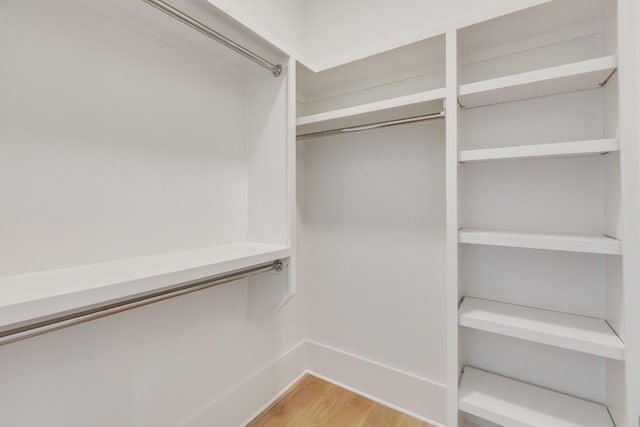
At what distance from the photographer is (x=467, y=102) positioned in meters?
1.34

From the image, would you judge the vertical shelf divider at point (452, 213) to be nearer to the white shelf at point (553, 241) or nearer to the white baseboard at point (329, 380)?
the white shelf at point (553, 241)

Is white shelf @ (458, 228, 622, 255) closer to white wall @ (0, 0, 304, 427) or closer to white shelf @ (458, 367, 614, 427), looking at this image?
white shelf @ (458, 367, 614, 427)

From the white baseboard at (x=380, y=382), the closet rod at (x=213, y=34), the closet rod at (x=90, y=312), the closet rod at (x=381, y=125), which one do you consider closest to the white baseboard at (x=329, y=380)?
the white baseboard at (x=380, y=382)

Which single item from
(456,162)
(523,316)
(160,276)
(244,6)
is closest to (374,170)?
(456,162)

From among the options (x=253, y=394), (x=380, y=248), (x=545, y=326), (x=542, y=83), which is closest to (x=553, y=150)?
(x=542, y=83)

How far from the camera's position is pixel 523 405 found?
118 centimetres

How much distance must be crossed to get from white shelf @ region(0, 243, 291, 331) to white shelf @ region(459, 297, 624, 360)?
3.12ft

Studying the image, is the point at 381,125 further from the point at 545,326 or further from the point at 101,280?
the point at 101,280

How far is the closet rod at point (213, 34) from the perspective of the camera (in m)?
0.94

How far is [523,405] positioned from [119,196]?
178 cm

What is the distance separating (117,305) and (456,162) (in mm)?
1321

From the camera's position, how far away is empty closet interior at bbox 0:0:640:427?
90cm

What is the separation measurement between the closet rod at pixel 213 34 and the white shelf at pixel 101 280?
0.84 metres

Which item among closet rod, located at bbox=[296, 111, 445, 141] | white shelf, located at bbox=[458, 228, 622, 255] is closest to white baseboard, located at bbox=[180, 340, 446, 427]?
white shelf, located at bbox=[458, 228, 622, 255]
